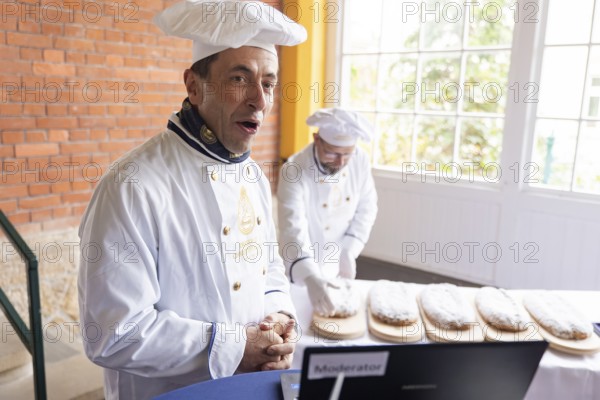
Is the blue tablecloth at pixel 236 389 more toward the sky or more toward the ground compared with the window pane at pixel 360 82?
more toward the ground

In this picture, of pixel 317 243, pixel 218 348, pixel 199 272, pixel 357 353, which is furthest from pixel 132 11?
pixel 357 353

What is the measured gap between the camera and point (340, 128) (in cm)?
231

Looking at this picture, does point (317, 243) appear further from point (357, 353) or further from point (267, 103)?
point (357, 353)

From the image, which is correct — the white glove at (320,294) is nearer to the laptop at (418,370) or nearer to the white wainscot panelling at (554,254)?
the laptop at (418,370)

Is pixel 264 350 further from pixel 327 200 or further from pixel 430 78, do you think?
pixel 430 78

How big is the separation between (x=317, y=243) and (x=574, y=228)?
6.53 ft

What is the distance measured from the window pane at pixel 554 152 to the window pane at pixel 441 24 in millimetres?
953

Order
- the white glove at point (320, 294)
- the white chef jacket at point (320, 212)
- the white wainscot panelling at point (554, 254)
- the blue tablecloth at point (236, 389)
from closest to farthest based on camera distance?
1. the blue tablecloth at point (236, 389)
2. the white glove at point (320, 294)
3. the white chef jacket at point (320, 212)
4. the white wainscot panelling at point (554, 254)

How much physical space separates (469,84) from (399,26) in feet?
2.62

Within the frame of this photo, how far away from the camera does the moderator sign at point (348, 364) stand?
65 centimetres

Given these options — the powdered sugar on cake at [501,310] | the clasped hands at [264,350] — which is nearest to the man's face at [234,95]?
the clasped hands at [264,350]

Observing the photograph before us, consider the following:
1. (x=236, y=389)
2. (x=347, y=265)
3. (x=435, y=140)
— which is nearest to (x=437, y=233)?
(x=435, y=140)

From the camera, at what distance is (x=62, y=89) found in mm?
2666

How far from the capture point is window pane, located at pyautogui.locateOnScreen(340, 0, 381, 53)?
4.15 metres
